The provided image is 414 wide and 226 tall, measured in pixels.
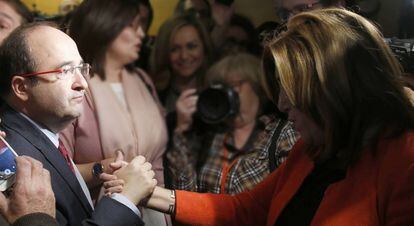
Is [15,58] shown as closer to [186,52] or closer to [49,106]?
[49,106]

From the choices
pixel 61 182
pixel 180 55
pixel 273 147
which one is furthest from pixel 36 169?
pixel 180 55

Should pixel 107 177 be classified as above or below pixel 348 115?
below

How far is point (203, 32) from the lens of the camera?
78.3 inches

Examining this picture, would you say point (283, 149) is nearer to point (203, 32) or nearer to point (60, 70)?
point (60, 70)

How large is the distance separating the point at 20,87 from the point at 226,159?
68 cm

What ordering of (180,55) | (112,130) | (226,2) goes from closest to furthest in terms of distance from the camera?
(112,130), (226,2), (180,55)

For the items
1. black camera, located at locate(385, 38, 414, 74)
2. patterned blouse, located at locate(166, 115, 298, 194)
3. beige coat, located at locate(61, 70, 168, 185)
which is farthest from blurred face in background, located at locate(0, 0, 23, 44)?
black camera, located at locate(385, 38, 414, 74)

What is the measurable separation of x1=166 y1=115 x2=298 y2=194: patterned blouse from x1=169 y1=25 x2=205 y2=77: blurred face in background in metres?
0.41

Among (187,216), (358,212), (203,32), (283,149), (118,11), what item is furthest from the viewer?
(203,32)

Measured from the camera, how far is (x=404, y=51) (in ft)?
3.98

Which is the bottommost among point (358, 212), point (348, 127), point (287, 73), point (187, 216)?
point (187, 216)

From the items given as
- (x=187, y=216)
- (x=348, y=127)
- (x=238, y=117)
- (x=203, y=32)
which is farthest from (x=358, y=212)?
(x=203, y=32)

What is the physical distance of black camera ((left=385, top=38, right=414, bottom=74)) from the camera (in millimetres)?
1188

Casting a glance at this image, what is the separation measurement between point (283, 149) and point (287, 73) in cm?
37
